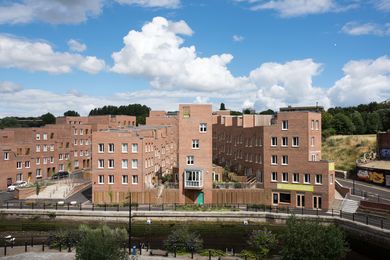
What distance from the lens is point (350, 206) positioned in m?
49.4

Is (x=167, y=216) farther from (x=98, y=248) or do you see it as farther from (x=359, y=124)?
(x=359, y=124)

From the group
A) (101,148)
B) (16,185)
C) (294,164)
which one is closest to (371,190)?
(294,164)

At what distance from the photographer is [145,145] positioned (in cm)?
5959

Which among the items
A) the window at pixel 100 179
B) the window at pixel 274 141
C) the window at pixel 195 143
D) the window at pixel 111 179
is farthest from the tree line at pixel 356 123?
the window at pixel 100 179

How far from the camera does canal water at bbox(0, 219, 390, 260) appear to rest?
3769 cm

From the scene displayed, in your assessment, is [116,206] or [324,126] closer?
[116,206]

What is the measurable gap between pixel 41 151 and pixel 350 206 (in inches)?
2430

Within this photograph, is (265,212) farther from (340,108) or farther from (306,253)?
(340,108)

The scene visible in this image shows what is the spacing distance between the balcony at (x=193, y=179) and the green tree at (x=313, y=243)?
26.7m

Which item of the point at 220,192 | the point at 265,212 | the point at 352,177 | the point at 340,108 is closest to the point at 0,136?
the point at 220,192

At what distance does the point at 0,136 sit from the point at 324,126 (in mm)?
82017

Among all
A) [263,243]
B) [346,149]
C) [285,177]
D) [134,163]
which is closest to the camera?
[263,243]

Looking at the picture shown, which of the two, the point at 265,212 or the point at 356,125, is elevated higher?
the point at 356,125

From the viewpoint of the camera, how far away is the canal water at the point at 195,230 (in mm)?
37688
